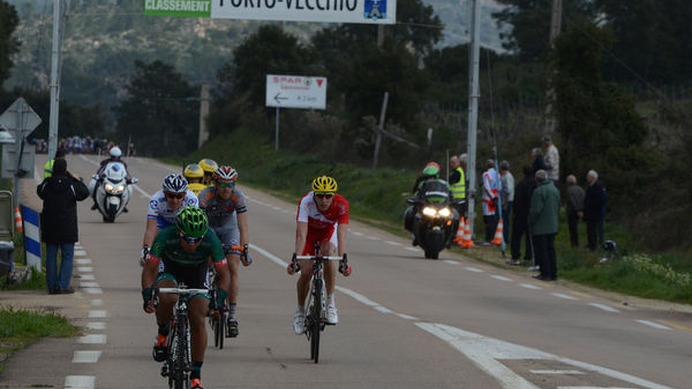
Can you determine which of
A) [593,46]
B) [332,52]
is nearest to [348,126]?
[593,46]

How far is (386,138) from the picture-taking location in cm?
5903

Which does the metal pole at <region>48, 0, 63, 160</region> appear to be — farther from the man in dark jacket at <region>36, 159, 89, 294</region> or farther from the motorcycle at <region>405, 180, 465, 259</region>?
the man in dark jacket at <region>36, 159, 89, 294</region>

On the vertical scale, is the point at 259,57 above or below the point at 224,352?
above

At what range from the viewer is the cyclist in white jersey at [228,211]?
14273mm

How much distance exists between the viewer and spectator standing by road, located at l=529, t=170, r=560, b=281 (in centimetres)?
2372

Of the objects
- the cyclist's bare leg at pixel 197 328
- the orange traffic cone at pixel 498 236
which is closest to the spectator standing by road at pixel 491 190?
the orange traffic cone at pixel 498 236

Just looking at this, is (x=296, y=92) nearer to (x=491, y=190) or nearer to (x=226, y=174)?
(x=491, y=190)

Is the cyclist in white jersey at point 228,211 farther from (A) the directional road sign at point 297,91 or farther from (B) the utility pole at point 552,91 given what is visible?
(A) the directional road sign at point 297,91

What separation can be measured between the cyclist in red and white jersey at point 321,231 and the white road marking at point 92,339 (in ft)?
6.13

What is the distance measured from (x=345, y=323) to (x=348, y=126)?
4669cm

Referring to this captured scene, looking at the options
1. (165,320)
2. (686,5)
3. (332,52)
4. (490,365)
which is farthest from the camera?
(332,52)

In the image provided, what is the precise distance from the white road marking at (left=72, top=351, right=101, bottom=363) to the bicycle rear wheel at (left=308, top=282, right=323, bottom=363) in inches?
73.2

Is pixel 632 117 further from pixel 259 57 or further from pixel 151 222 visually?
pixel 259 57

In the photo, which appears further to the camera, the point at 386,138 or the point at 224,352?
the point at 386,138
